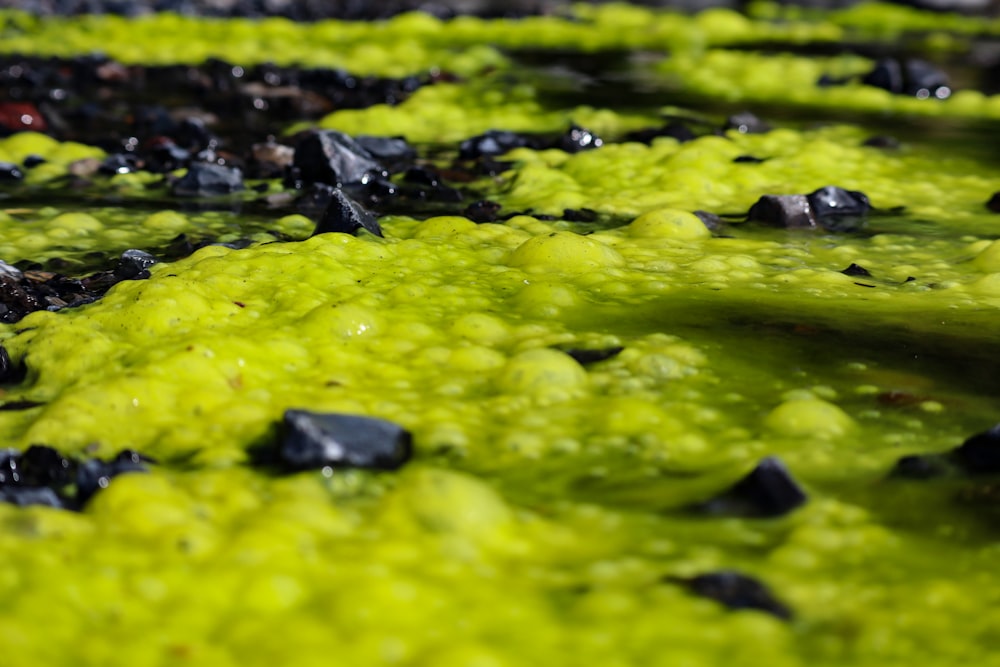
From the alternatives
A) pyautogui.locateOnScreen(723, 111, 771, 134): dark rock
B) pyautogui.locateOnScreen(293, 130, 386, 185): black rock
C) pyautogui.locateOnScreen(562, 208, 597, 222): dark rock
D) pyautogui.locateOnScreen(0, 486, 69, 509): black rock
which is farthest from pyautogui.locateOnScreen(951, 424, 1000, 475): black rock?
pyautogui.locateOnScreen(723, 111, 771, 134): dark rock

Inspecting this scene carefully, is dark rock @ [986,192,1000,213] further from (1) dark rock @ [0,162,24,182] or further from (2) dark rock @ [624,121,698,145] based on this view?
(1) dark rock @ [0,162,24,182]

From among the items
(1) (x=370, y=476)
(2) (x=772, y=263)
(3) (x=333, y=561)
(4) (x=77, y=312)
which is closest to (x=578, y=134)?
(2) (x=772, y=263)

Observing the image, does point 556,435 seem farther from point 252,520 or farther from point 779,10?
point 779,10

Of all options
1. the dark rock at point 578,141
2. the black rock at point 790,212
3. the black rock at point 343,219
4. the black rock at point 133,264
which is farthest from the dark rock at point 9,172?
the black rock at point 790,212

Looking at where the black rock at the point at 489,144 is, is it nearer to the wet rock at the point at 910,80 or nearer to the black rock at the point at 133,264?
the black rock at the point at 133,264

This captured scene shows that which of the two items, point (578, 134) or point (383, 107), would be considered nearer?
point (578, 134)

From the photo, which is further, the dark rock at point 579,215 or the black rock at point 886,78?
the black rock at point 886,78

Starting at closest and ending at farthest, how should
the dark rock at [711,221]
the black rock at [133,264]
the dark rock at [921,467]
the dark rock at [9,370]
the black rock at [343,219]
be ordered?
the dark rock at [921,467] < the dark rock at [9,370] < the black rock at [133,264] < the black rock at [343,219] < the dark rock at [711,221]
